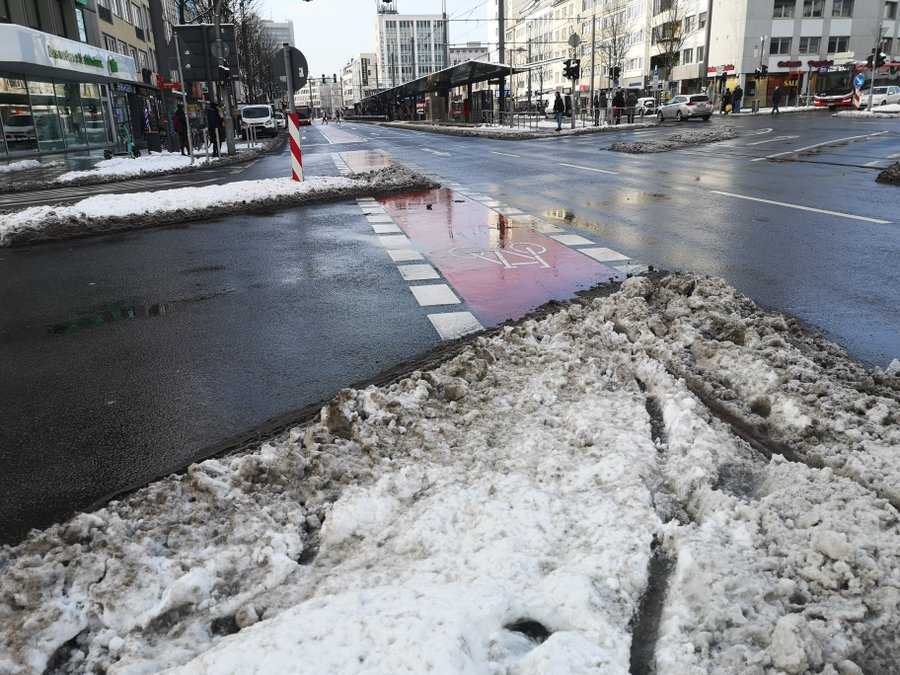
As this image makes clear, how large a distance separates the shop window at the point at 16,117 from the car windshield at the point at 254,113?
21.5 metres

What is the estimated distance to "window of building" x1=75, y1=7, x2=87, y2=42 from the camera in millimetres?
33031

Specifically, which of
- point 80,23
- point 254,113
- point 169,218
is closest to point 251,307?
point 169,218

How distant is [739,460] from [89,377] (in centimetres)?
378

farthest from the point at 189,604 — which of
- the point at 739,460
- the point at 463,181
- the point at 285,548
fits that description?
the point at 463,181

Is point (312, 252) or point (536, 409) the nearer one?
point (536, 409)

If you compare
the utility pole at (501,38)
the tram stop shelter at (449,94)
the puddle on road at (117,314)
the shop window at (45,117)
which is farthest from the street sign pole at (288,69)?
the utility pole at (501,38)

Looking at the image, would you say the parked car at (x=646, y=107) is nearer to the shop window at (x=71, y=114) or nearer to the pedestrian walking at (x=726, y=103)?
the pedestrian walking at (x=726, y=103)

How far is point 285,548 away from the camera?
2.50 meters

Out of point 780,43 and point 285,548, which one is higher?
point 780,43

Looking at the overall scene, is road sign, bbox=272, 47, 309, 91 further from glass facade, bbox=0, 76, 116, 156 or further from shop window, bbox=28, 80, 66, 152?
shop window, bbox=28, 80, 66, 152

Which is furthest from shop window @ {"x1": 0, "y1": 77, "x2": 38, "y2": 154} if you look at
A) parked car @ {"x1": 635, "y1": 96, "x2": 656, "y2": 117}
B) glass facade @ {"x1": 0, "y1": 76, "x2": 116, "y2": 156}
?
parked car @ {"x1": 635, "y1": 96, "x2": 656, "y2": 117}

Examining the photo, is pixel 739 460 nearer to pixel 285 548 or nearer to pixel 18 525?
pixel 285 548

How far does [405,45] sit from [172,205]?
15851 cm

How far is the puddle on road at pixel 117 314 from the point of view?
→ 5.62m
